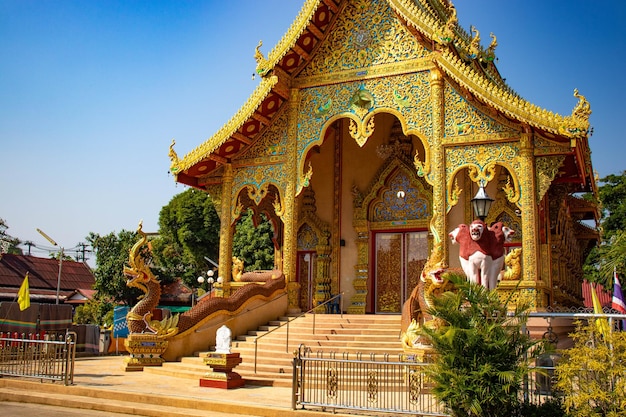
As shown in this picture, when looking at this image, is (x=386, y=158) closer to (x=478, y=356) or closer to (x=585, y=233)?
(x=478, y=356)

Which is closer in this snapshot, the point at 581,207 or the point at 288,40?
the point at 288,40

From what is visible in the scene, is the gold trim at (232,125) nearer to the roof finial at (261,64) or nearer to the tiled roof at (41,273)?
the roof finial at (261,64)

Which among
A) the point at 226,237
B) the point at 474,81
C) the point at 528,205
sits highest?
the point at 474,81

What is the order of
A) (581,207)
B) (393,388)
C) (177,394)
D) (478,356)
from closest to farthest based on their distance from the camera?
(478,356) < (393,388) < (177,394) < (581,207)

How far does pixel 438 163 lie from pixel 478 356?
6.52 m

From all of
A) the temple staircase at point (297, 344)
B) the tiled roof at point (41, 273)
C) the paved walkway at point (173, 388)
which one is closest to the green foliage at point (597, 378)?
the paved walkway at point (173, 388)

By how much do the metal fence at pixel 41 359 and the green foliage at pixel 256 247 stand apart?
16576 millimetres

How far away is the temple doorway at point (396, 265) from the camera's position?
14.8 m

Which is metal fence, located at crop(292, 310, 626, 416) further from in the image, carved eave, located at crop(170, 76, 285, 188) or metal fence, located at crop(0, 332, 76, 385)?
carved eave, located at crop(170, 76, 285, 188)

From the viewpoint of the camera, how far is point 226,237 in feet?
47.2

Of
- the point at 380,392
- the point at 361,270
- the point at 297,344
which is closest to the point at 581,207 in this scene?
the point at 361,270

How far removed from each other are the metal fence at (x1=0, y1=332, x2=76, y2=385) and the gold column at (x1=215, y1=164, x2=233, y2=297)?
4.26 m

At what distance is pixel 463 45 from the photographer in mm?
13617

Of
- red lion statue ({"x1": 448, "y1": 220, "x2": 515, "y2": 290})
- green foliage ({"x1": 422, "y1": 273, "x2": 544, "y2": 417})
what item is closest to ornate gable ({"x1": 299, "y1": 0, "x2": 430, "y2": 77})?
red lion statue ({"x1": 448, "y1": 220, "x2": 515, "y2": 290})
